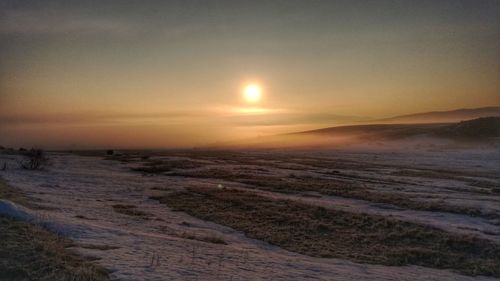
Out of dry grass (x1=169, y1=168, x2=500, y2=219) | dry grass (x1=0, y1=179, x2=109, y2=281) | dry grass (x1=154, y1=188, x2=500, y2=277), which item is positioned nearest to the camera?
dry grass (x1=0, y1=179, x2=109, y2=281)

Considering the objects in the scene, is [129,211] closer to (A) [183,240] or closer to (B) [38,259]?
(A) [183,240]

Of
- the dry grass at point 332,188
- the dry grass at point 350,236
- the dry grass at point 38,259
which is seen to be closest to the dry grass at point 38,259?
the dry grass at point 38,259

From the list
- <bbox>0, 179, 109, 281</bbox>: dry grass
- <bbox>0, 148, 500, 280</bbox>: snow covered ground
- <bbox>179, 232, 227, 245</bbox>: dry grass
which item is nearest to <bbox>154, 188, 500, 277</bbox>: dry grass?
<bbox>0, 148, 500, 280</bbox>: snow covered ground

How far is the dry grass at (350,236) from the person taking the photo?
1939 centimetres

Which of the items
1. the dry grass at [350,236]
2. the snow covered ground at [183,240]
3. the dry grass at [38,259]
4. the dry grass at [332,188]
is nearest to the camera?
the dry grass at [38,259]

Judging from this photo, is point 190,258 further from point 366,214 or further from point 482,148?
point 482,148

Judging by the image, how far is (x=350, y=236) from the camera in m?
23.2

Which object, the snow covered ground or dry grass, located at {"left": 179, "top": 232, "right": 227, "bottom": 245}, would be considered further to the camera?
dry grass, located at {"left": 179, "top": 232, "right": 227, "bottom": 245}

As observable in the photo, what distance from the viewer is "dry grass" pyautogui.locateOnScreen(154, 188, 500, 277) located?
19391mm

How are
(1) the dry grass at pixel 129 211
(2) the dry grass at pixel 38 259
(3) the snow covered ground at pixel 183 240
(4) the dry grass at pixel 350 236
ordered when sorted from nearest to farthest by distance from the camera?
(2) the dry grass at pixel 38 259, (3) the snow covered ground at pixel 183 240, (4) the dry grass at pixel 350 236, (1) the dry grass at pixel 129 211

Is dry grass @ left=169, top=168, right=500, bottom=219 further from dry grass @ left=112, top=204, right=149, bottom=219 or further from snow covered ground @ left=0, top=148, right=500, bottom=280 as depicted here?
dry grass @ left=112, top=204, right=149, bottom=219

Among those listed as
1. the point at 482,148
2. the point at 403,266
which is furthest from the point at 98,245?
the point at 482,148

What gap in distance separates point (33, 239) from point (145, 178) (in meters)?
35.3

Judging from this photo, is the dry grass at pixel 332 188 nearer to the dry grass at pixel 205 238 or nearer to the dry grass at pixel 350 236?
the dry grass at pixel 350 236
